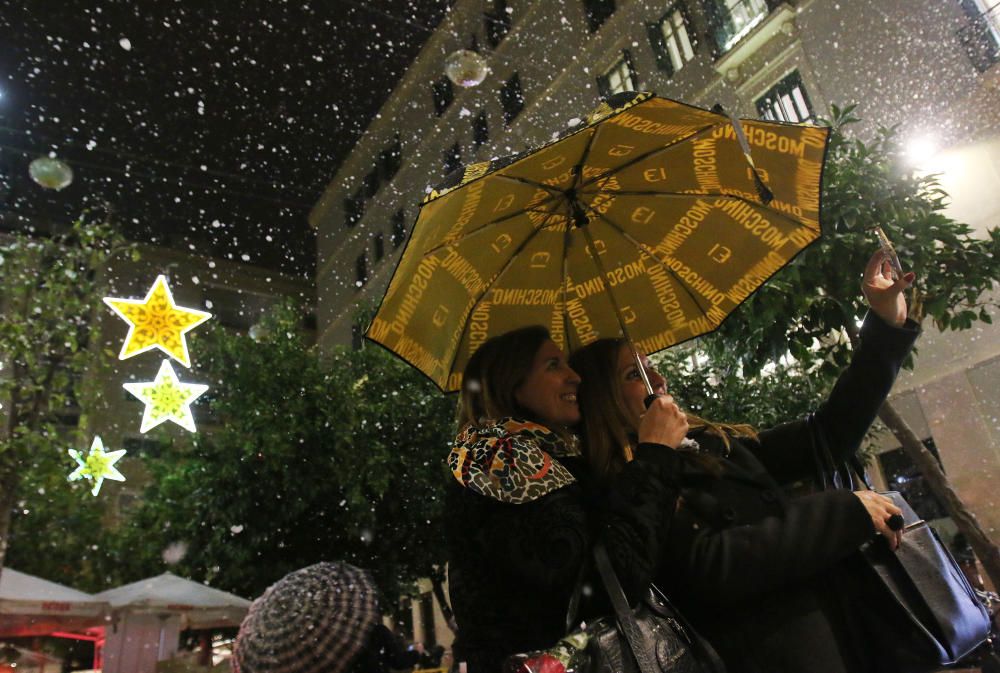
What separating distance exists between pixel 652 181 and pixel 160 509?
18.1m

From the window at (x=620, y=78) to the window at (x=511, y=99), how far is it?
3.92 m

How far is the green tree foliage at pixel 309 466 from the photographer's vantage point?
13.5 m

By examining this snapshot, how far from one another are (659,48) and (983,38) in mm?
7835

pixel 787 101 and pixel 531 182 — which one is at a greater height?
pixel 787 101

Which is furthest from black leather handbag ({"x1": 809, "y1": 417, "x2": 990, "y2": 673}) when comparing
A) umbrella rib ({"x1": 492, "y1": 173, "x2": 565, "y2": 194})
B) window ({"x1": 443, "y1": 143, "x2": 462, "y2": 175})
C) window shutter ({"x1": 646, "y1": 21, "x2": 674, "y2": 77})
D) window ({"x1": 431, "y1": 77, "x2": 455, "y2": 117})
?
window ({"x1": 431, "y1": 77, "x2": 455, "y2": 117})

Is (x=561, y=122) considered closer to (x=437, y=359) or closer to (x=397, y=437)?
(x=397, y=437)

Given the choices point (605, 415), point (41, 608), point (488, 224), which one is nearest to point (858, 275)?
point (488, 224)

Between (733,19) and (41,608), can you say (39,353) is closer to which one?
(41,608)

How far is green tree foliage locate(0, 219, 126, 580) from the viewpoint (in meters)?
8.80

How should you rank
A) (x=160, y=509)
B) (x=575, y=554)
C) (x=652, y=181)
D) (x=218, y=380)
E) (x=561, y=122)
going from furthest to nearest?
(x=561, y=122)
(x=160, y=509)
(x=218, y=380)
(x=652, y=181)
(x=575, y=554)

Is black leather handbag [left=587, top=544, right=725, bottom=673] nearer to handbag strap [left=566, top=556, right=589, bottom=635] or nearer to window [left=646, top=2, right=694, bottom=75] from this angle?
handbag strap [left=566, top=556, right=589, bottom=635]

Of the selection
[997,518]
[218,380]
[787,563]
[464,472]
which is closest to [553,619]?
[464,472]

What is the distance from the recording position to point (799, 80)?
14.5 m

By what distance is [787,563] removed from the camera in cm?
170
